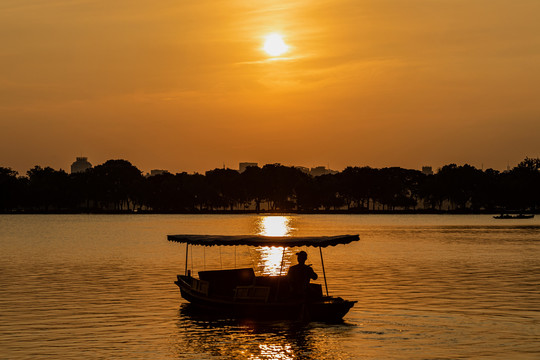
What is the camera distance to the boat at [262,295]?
39312 millimetres

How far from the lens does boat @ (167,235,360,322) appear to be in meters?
39.3

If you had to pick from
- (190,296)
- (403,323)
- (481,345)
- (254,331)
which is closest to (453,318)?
(403,323)

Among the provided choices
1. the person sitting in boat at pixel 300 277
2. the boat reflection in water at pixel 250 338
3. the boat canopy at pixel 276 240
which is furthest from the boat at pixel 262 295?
the boat reflection in water at pixel 250 338

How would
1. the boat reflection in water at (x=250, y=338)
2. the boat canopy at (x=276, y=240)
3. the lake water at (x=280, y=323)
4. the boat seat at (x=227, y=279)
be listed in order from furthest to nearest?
the boat seat at (x=227, y=279), the boat canopy at (x=276, y=240), the lake water at (x=280, y=323), the boat reflection in water at (x=250, y=338)

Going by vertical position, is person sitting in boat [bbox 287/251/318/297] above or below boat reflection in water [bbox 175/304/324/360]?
above

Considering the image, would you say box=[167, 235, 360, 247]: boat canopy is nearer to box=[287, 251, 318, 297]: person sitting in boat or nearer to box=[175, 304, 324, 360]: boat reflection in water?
box=[287, 251, 318, 297]: person sitting in boat

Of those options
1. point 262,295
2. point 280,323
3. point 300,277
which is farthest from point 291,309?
point 262,295

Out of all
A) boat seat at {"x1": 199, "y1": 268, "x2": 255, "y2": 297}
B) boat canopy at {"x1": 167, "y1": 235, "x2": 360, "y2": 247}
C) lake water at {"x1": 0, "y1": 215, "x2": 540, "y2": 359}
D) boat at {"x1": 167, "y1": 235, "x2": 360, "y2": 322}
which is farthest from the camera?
boat seat at {"x1": 199, "y1": 268, "x2": 255, "y2": 297}

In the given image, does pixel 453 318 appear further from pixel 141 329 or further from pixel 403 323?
pixel 141 329

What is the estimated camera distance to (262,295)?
40438 mm

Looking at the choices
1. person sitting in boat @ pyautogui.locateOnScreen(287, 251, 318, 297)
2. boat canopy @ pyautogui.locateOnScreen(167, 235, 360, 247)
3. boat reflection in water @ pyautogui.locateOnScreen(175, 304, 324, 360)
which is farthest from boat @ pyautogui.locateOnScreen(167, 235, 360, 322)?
boat reflection in water @ pyautogui.locateOnScreen(175, 304, 324, 360)

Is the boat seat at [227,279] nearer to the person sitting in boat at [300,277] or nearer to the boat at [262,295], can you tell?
the boat at [262,295]

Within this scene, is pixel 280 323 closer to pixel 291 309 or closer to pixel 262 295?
pixel 291 309

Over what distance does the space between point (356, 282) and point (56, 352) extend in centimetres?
3107
